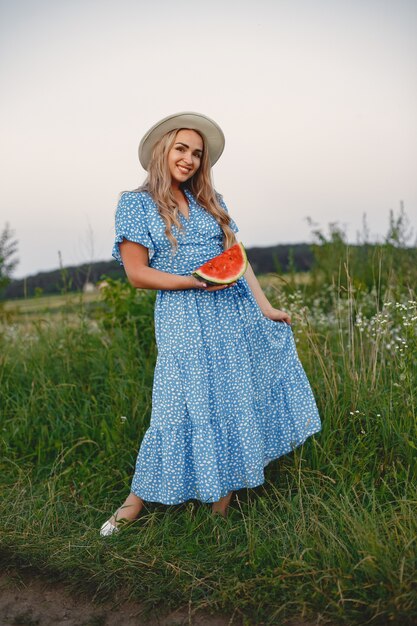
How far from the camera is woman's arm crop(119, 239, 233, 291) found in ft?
10.6

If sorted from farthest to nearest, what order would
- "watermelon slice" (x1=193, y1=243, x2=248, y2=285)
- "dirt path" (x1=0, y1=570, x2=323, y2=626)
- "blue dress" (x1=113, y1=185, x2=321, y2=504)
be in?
"blue dress" (x1=113, y1=185, x2=321, y2=504) → "watermelon slice" (x1=193, y1=243, x2=248, y2=285) → "dirt path" (x1=0, y1=570, x2=323, y2=626)

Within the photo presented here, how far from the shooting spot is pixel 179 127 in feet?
11.3

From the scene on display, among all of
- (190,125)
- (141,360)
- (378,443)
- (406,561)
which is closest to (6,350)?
(141,360)

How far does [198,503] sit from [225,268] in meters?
1.41

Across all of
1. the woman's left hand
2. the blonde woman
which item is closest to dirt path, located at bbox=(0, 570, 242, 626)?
the blonde woman

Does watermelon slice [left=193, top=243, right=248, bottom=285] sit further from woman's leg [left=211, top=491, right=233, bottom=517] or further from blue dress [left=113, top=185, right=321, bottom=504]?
woman's leg [left=211, top=491, right=233, bottom=517]

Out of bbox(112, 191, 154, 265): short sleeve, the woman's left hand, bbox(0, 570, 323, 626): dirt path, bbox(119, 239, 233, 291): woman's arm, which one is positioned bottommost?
bbox(0, 570, 323, 626): dirt path

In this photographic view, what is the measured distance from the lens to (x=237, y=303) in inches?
137

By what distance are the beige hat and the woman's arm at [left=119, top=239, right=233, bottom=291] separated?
0.61 m

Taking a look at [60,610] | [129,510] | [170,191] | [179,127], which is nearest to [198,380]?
[129,510]

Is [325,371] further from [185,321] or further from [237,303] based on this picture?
[185,321]

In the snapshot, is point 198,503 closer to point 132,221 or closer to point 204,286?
point 204,286

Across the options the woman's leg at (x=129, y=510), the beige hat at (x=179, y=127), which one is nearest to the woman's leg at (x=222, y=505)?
the woman's leg at (x=129, y=510)

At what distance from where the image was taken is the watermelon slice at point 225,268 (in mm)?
3158
